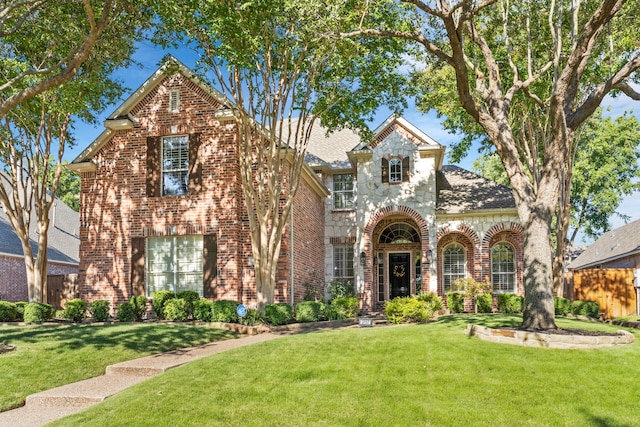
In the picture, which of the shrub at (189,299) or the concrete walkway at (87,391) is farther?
the shrub at (189,299)

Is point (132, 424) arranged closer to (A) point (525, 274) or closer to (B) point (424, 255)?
(A) point (525, 274)

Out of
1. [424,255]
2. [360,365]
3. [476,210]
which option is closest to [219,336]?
[360,365]

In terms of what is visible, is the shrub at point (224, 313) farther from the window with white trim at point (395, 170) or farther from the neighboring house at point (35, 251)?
the neighboring house at point (35, 251)

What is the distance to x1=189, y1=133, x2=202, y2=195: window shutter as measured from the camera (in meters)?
17.7

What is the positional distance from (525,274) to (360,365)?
4.13 metres

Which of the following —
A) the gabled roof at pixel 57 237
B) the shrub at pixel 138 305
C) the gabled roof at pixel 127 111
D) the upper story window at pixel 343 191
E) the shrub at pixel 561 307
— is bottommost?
the shrub at pixel 561 307

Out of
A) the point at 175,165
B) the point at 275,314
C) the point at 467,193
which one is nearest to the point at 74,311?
the point at 175,165

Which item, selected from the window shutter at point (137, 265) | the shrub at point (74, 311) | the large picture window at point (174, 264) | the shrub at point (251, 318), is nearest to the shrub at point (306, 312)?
the shrub at point (251, 318)

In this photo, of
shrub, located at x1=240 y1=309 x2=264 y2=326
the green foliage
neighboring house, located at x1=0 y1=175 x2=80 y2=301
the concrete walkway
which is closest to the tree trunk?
the concrete walkway

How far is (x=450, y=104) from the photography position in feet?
60.5

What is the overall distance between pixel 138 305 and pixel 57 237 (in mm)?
15365

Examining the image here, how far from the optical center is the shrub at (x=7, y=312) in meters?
16.1

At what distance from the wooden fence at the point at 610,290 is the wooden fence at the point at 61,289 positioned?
19812 mm

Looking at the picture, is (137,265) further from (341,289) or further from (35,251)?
(35,251)
